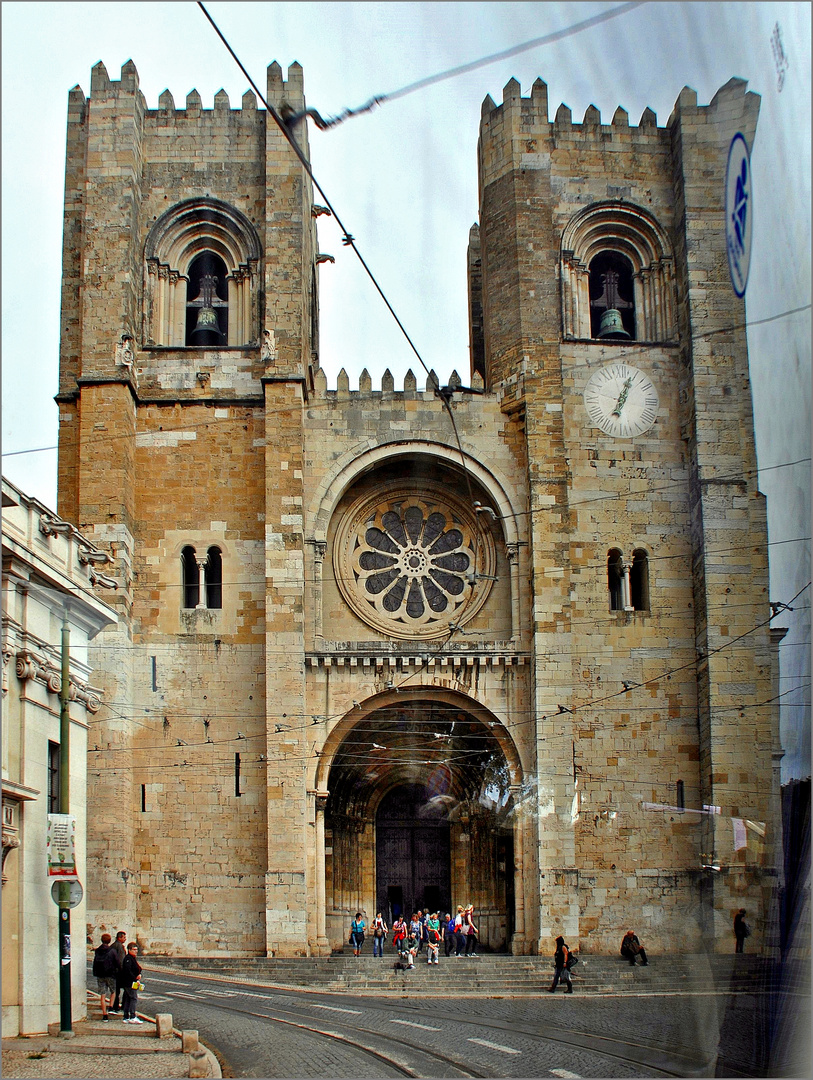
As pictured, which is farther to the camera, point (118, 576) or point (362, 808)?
point (362, 808)

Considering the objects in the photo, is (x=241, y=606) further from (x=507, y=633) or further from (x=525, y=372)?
(x=525, y=372)

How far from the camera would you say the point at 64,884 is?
12.4 metres

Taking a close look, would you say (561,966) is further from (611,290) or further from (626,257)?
(626,257)

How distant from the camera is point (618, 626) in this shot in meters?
26.1

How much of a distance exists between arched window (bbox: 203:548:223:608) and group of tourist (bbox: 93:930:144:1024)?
1006 centimetres

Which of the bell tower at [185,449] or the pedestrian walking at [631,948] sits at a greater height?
the bell tower at [185,449]

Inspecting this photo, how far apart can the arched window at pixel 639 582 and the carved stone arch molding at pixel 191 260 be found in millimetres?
8632

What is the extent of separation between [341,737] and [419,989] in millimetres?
6491

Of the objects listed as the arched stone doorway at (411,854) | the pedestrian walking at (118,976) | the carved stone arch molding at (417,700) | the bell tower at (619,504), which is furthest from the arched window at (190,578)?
the pedestrian walking at (118,976)

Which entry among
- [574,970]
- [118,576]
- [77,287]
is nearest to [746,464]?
[574,970]

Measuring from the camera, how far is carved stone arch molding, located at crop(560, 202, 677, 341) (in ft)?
89.8

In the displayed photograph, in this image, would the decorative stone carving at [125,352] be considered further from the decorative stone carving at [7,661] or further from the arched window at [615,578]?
the decorative stone carving at [7,661]

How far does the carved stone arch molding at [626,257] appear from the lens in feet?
89.8

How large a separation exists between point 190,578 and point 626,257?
10.7 m
